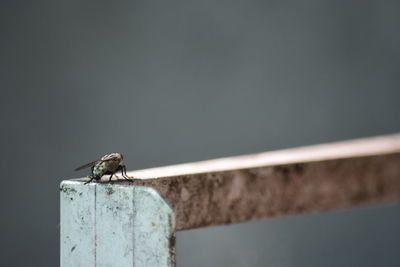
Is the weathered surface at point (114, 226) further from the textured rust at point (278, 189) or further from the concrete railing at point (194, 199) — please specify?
the textured rust at point (278, 189)

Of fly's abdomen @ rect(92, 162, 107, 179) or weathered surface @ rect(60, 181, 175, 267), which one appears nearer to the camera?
weathered surface @ rect(60, 181, 175, 267)

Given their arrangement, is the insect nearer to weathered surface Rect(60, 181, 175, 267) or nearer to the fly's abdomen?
the fly's abdomen

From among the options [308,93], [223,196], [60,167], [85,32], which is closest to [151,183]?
[223,196]

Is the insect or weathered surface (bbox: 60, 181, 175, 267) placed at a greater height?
the insect

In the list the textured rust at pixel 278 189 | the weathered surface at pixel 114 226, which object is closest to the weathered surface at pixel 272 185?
the textured rust at pixel 278 189

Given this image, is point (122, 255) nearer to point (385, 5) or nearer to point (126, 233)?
point (126, 233)

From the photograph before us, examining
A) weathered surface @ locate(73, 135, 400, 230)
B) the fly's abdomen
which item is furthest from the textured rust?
the fly's abdomen

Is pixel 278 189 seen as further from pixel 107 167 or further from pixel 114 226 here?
pixel 114 226
